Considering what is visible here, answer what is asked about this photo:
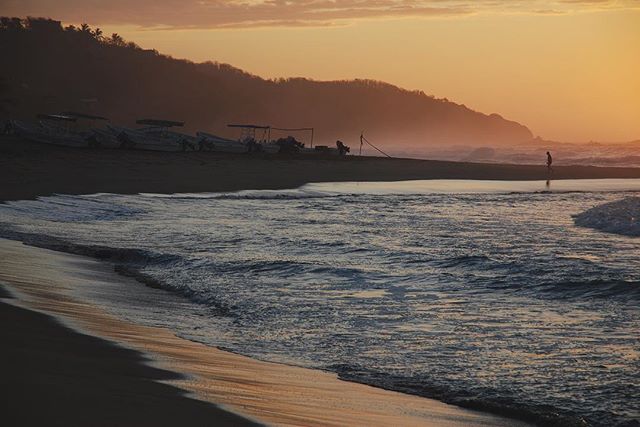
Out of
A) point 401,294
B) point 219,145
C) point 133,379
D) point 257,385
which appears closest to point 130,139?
point 219,145

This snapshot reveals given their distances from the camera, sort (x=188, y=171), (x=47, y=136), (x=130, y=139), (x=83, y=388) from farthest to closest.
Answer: (x=130, y=139) < (x=47, y=136) < (x=188, y=171) < (x=83, y=388)

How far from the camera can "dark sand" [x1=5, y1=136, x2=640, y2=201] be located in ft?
107

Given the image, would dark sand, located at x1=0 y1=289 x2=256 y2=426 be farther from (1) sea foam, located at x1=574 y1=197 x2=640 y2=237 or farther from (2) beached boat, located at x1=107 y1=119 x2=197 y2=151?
(2) beached boat, located at x1=107 y1=119 x2=197 y2=151

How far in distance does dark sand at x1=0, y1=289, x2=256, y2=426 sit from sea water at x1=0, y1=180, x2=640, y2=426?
1913 millimetres

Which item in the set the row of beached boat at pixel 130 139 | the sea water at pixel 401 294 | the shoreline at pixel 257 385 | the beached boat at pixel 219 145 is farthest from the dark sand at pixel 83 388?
the beached boat at pixel 219 145

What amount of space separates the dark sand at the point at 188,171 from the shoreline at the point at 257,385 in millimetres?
16846

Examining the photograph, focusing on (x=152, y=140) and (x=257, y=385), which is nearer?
(x=257, y=385)

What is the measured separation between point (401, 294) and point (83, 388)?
6589 millimetres

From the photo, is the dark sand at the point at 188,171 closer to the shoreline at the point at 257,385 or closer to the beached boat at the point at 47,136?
the beached boat at the point at 47,136

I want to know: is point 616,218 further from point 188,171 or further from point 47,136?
point 47,136

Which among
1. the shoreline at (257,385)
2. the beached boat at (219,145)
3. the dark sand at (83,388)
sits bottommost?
the shoreline at (257,385)

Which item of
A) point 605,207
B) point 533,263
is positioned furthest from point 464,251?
point 605,207

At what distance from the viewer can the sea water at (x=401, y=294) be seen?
7648 millimetres

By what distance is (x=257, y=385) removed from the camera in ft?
22.7
